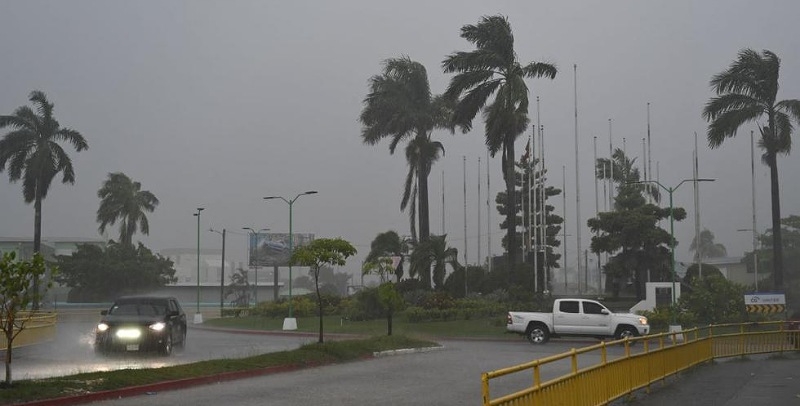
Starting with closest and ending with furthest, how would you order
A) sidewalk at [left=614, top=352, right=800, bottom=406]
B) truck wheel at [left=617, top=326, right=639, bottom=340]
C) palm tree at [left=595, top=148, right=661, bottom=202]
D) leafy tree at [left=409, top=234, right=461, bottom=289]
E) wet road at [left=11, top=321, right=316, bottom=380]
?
sidewalk at [left=614, top=352, right=800, bottom=406]
wet road at [left=11, top=321, right=316, bottom=380]
truck wheel at [left=617, top=326, right=639, bottom=340]
leafy tree at [left=409, top=234, right=461, bottom=289]
palm tree at [left=595, top=148, right=661, bottom=202]

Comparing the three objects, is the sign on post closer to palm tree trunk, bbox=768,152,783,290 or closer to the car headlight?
palm tree trunk, bbox=768,152,783,290

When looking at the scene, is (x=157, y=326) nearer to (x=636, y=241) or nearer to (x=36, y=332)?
(x=36, y=332)

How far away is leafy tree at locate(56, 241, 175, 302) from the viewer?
89375mm

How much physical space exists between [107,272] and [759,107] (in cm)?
6476

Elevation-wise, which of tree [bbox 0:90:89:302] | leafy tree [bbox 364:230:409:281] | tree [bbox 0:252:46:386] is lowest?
tree [bbox 0:252:46:386]

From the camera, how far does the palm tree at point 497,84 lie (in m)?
51.2

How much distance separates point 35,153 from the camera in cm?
6341

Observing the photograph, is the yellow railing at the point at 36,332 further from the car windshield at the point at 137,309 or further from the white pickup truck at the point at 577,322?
the white pickup truck at the point at 577,322

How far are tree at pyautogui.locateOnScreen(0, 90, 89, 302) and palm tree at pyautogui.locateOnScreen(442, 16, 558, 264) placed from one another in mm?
30020

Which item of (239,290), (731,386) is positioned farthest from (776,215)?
(239,290)

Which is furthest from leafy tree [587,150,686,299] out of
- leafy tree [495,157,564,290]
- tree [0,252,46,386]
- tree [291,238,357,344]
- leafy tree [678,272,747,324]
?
tree [0,252,46,386]

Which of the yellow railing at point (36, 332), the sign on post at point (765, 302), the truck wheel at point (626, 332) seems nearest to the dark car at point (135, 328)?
the yellow railing at point (36, 332)

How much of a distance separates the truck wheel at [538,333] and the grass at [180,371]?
26.9ft

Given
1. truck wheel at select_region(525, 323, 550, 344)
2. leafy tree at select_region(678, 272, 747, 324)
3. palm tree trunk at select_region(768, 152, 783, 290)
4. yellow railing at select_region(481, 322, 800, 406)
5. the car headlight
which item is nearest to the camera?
yellow railing at select_region(481, 322, 800, 406)
